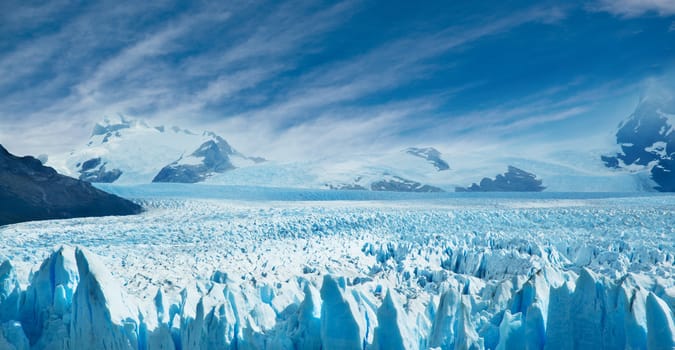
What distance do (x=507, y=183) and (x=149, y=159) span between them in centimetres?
8749

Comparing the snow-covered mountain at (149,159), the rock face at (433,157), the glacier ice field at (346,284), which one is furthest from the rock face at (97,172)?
the glacier ice field at (346,284)

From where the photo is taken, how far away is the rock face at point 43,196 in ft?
71.7

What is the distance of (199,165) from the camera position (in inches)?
4417

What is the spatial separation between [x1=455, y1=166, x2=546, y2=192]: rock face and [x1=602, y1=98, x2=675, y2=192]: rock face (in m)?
15.7

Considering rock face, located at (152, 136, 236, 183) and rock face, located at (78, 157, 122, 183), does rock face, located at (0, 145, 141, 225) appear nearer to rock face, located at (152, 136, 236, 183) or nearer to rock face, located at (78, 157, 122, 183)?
rock face, located at (152, 136, 236, 183)

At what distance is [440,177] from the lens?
65.2 m

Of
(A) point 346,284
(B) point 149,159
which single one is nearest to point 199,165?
(B) point 149,159

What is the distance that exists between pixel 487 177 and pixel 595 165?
14675 mm

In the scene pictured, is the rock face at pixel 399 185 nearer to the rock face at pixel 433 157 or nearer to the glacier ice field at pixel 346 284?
the rock face at pixel 433 157

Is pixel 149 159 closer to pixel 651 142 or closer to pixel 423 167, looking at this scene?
pixel 423 167

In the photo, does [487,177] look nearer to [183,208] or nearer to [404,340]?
[183,208]

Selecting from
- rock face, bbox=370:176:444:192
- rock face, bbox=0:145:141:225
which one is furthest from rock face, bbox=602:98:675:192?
rock face, bbox=0:145:141:225

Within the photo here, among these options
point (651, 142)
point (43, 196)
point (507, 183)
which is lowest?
point (43, 196)

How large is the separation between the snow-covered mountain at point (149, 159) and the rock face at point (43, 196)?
81.0m
